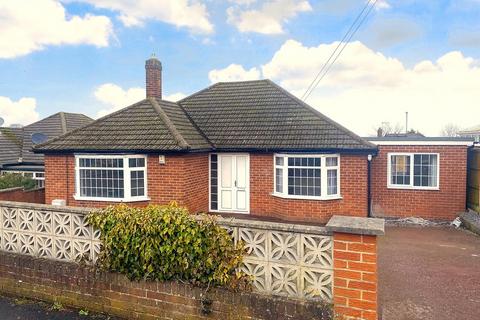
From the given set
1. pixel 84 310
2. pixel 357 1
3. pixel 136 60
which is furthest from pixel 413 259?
pixel 136 60

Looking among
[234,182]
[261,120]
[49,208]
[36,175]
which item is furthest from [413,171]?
[36,175]

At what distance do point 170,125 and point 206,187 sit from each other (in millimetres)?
2568

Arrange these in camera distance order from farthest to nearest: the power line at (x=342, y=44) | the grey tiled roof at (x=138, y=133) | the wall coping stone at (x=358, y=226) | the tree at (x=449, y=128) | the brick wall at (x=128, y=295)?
the tree at (x=449, y=128) < the power line at (x=342, y=44) < the grey tiled roof at (x=138, y=133) < the brick wall at (x=128, y=295) < the wall coping stone at (x=358, y=226)

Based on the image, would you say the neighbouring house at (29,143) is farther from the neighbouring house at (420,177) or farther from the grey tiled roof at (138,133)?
the neighbouring house at (420,177)

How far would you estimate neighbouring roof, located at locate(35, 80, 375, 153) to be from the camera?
10570mm

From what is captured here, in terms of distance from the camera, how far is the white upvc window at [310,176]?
1067 centimetres

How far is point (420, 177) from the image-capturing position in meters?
11.6

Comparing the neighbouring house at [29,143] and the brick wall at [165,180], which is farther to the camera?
the neighbouring house at [29,143]

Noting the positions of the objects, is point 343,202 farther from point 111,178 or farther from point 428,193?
point 111,178

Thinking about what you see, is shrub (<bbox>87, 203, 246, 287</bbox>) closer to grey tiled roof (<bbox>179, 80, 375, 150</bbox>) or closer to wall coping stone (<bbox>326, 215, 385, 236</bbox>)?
wall coping stone (<bbox>326, 215, 385, 236</bbox>)

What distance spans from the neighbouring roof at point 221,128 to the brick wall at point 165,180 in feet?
1.62

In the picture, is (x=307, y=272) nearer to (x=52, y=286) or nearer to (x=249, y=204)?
(x=52, y=286)

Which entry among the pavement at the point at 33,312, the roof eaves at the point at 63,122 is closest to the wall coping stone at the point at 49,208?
the pavement at the point at 33,312

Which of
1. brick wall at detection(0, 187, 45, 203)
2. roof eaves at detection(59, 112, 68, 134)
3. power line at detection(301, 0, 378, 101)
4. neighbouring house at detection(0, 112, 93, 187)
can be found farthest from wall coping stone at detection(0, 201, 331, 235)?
roof eaves at detection(59, 112, 68, 134)
